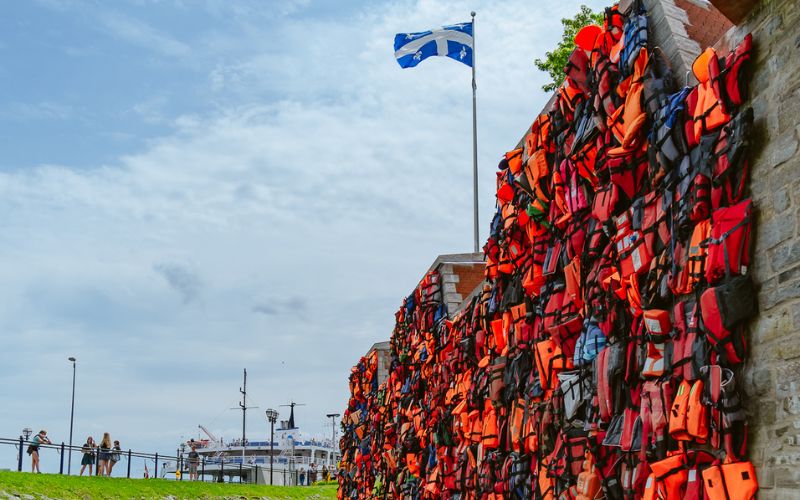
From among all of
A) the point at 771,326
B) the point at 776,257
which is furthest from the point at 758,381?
the point at 776,257

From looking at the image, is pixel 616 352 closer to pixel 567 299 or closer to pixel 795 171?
pixel 567 299

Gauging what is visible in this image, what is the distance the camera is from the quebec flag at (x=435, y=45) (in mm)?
20594

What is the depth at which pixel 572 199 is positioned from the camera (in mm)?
8758

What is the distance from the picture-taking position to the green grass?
2069 centimetres

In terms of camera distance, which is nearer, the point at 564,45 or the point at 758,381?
the point at 758,381

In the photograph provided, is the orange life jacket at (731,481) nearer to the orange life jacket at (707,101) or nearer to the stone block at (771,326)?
the stone block at (771,326)

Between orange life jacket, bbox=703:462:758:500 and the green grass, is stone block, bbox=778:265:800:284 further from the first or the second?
the green grass

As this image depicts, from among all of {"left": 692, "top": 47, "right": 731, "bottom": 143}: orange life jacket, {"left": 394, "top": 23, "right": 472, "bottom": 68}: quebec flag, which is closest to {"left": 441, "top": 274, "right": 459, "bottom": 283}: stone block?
{"left": 394, "top": 23, "right": 472, "bottom": 68}: quebec flag

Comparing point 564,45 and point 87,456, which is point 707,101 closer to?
point 564,45

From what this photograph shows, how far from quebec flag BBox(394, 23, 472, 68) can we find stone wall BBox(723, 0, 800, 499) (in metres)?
14.9

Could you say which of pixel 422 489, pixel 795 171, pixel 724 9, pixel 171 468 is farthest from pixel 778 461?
pixel 171 468

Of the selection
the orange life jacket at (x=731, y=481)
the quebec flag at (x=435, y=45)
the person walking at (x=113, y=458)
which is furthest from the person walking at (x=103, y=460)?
the orange life jacket at (x=731, y=481)

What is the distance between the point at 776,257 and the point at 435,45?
15803 millimetres

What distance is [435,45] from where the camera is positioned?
68.3ft
